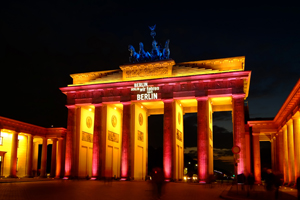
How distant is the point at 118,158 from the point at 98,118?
8.09 metres

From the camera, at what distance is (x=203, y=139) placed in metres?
39.0

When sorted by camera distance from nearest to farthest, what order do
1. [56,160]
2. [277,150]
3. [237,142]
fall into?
[237,142]
[277,150]
[56,160]

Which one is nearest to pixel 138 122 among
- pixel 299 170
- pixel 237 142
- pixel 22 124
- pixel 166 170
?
pixel 166 170

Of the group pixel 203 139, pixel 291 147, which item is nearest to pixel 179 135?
pixel 203 139

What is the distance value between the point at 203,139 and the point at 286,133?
915 cm

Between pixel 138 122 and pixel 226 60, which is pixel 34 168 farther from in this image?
pixel 226 60

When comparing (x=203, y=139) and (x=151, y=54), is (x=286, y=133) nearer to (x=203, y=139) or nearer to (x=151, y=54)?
(x=203, y=139)

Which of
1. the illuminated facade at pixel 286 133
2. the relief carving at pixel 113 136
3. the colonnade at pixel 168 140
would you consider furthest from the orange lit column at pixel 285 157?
the relief carving at pixel 113 136

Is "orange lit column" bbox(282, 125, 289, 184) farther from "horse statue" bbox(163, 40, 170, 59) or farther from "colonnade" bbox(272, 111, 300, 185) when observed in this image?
"horse statue" bbox(163, 40, 170, 59)

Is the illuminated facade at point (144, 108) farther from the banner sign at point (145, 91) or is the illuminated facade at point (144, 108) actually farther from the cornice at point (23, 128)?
the cornice at point (23, 128)

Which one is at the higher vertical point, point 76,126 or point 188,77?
point 188,77

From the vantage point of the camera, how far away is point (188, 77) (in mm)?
40656

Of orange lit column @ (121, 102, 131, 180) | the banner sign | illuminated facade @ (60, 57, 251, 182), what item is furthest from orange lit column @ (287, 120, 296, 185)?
orange lit column @ (121, 102, 131, 180)

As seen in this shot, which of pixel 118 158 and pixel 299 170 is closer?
pixel 299 170
